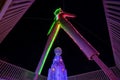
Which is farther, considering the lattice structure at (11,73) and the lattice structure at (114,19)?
the lattice structure at (11,73)

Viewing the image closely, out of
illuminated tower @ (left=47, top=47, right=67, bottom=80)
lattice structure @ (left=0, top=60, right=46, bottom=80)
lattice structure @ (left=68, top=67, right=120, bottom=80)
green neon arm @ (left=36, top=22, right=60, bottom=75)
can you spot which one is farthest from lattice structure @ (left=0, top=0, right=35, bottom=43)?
lattice structure @ (left=68, top=67, right=120, bottom=80)

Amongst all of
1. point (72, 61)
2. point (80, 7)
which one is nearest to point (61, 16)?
point (80, 7)

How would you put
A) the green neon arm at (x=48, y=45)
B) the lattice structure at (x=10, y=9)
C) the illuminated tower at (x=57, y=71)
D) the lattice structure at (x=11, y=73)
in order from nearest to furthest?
the lattice structure at (x=10, y=9) → the lattice structure at (x=11, y=73) → the illuminated tower at (x=57, y=71) → the green neon arm at (x=48, y=45)

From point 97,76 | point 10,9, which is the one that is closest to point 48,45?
point 97,76

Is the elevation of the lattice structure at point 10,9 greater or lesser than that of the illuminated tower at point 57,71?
greater

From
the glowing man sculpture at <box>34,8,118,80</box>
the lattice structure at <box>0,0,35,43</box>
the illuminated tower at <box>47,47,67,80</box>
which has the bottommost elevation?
the illuminated tower at <box>47,47,67,80</box>

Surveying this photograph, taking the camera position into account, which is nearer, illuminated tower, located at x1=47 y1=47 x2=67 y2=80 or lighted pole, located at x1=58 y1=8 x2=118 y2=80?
lighted pole, located at x1=58 y1=8 x2=118 y2=80

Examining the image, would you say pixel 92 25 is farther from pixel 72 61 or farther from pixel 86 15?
pixel 72 61

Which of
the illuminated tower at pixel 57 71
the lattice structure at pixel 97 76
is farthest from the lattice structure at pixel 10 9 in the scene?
the lattice structure at pixel 97 76

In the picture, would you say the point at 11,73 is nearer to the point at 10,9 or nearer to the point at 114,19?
the point at 10,9

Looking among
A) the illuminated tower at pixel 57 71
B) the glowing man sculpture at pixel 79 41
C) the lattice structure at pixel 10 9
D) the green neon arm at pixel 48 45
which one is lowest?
the illuminated tower at pixel 57 71

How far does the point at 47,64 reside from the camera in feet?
41.3

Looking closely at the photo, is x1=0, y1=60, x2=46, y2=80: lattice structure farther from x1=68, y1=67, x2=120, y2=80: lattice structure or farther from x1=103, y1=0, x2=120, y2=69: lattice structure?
x1=103, y1=0, x2=120, y2=69: lattice structure

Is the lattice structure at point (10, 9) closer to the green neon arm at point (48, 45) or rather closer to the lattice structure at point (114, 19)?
the lattice structure at point (114, 19)
